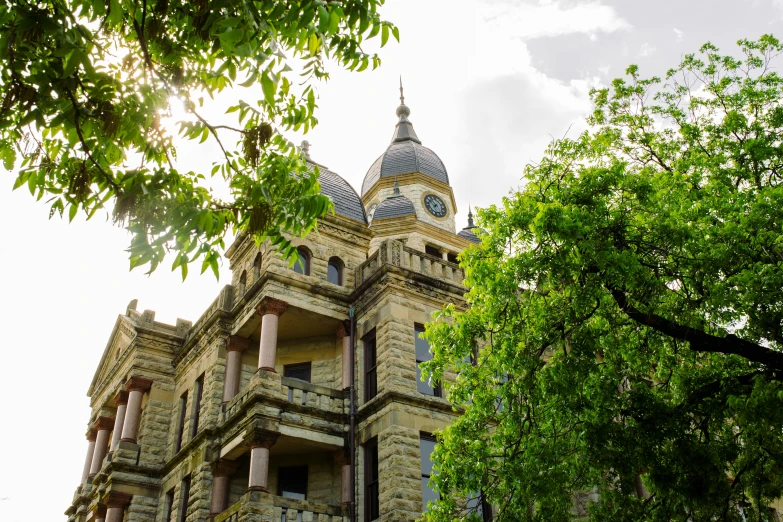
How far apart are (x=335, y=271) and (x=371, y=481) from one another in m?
7.22

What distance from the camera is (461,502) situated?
57.7 feet

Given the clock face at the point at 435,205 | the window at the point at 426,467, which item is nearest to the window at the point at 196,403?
the window at the point at 426,467

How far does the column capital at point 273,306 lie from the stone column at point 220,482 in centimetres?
427

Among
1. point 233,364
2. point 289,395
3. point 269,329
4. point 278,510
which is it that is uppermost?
point 269,329

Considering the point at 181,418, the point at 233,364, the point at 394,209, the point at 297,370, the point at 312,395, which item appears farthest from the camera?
the point at 394,209

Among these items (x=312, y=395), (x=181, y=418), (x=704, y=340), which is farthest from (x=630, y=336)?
(x=181, y=418)

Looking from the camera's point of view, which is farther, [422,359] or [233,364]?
[233,364]

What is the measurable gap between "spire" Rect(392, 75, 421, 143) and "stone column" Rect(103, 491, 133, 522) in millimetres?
24961

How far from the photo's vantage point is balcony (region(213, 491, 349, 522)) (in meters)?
16.8

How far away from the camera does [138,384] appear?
2495 cm

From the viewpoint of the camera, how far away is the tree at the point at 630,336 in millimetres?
10773

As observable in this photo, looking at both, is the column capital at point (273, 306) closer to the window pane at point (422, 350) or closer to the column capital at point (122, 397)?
the window pane at point (422, 350)

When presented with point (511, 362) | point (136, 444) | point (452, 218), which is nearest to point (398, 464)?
point (511, 362)

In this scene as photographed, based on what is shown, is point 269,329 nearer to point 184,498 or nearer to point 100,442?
point 184,498
